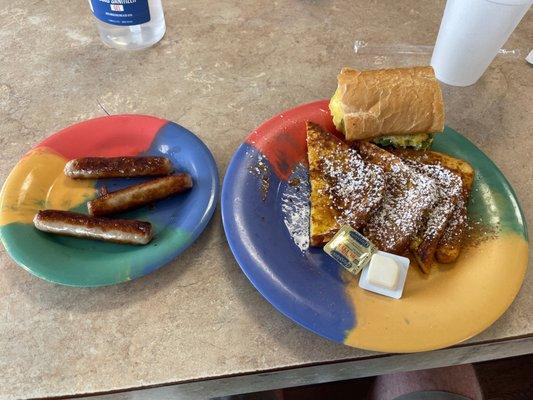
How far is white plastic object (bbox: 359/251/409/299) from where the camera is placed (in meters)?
0.88

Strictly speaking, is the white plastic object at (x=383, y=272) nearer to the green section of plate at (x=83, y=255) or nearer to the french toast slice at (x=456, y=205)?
the french toast slice at (x=456, y=205)

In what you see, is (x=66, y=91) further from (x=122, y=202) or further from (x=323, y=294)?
(x=323, y=294)

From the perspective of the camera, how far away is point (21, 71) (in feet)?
4.55

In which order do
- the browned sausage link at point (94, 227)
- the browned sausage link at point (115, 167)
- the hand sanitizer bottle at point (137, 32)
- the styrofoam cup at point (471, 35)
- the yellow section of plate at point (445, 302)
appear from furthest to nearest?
the hand sanitizer bottle at point (137, 32) → the styrofoam cup at point (471, 35) → the browned sausage link at point (115, 167) → the browned sausage link at point (94, 227) → the yellow section of plate at point (445, 302)

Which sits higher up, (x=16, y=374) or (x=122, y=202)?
(x=122, y=202)

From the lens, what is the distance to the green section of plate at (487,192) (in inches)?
38.4

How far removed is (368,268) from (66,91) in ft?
3.23

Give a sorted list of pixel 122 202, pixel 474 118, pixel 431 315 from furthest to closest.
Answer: pixel 474 118 < pixel 122 202 < pixel 431 315

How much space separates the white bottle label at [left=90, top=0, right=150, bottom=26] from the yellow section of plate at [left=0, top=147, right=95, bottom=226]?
44 centimetres

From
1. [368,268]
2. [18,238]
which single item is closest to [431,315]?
[368,268]

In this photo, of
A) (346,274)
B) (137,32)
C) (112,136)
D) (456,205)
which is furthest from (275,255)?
(137,32)

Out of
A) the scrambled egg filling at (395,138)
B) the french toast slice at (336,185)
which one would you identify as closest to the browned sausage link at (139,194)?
the french toast slice at (336,185)

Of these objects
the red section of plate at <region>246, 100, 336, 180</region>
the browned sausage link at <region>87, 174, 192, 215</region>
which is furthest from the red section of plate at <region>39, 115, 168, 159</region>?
the red section of plate at <region>246, 100, 336, 180</region>

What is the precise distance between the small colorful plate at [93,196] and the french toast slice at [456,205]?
0.48 metres
